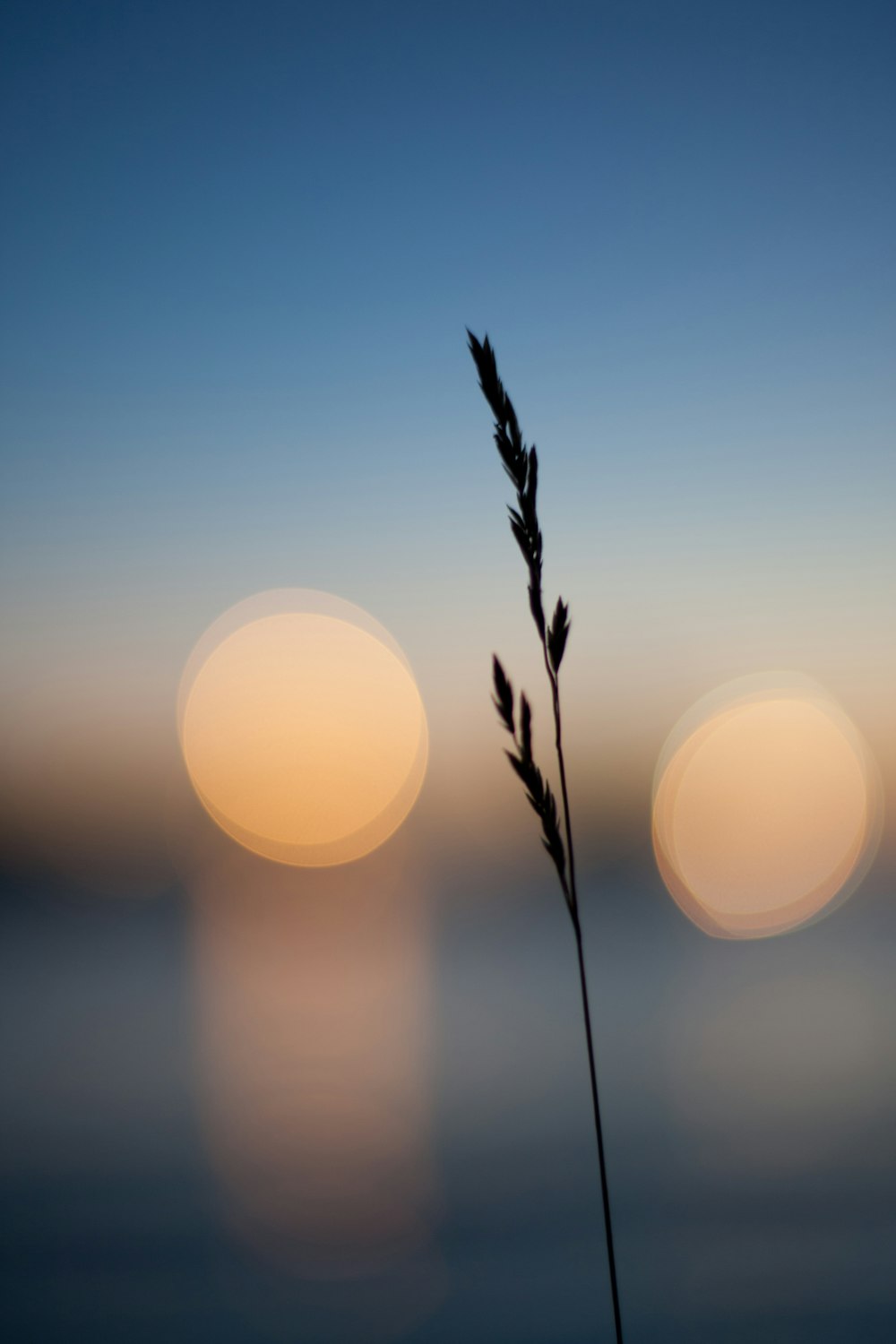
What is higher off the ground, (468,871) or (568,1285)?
(568,1285)

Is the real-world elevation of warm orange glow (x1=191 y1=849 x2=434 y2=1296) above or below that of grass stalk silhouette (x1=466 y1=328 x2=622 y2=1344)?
below

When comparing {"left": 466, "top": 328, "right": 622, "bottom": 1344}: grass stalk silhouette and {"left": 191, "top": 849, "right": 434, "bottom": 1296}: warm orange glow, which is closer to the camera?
{"left": 466, "top": 328, "right": 622, "bottom": 1344}: grass stalk silhouette

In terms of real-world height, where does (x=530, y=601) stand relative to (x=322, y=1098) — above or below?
above

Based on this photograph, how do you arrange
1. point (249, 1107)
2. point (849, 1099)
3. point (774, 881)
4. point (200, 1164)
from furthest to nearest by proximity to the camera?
point (774, 881)
point (249, 1107)
point (849, 1099)
point (200, 1164)

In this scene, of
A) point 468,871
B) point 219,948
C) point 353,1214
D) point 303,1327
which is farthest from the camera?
point 468,871

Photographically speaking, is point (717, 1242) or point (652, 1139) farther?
point (652, 1139)

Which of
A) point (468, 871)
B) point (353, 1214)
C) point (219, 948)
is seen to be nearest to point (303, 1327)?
point (353, 1214)

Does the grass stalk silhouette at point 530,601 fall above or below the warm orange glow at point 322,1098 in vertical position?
above

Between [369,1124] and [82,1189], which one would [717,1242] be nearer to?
[369,1124]

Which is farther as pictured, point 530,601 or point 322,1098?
point 322,1098

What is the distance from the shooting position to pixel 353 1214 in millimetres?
4742

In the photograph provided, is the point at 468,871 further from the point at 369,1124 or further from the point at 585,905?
the point at 369,1124

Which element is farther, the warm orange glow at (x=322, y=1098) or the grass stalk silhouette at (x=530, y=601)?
the warm orange glow at (x=322, y=1098)

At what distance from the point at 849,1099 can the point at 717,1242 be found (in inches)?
93.6
